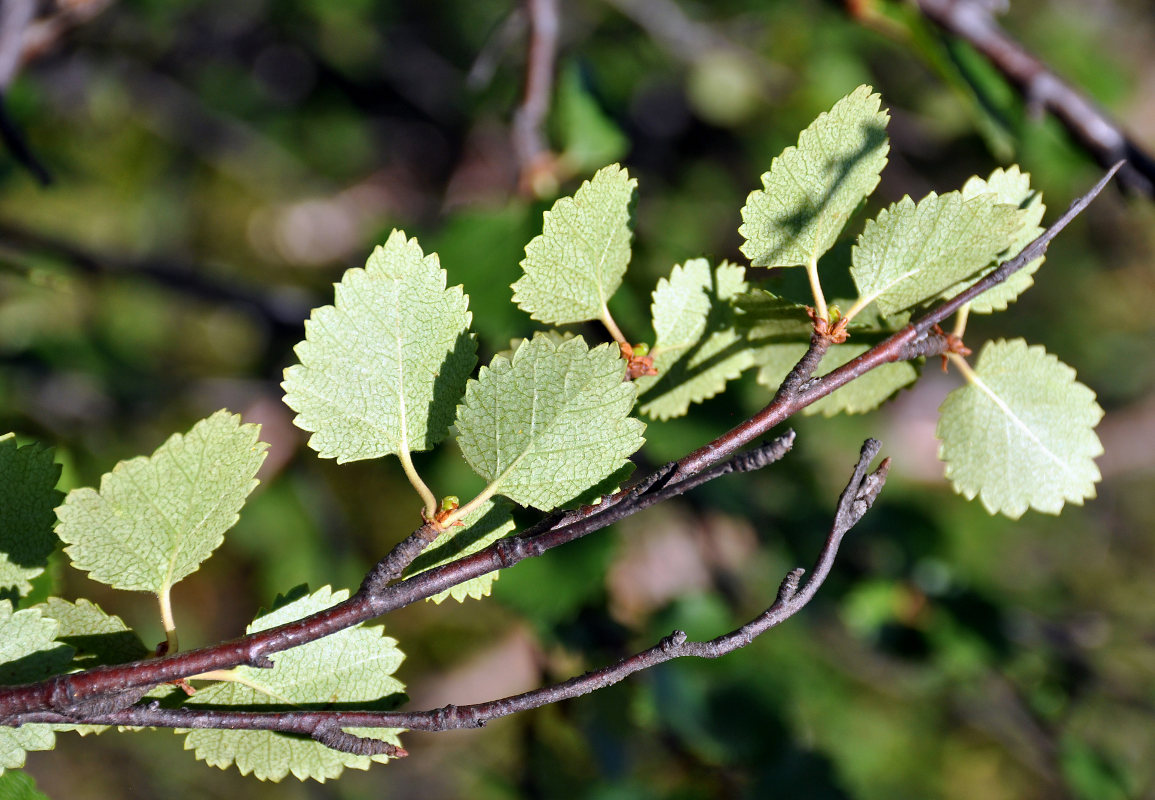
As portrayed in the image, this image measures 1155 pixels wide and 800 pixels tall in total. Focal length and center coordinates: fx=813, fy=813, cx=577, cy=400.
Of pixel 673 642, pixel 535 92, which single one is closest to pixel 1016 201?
pixel 673 642

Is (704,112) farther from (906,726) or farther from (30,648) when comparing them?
(30,648)

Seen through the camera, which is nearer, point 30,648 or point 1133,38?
point 30,648

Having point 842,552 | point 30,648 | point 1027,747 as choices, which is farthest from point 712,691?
point 1027,747

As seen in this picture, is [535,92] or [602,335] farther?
[535,92]

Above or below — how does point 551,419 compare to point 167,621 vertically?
above

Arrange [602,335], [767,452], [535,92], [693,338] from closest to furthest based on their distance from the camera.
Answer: [767,452]
[693,338]
[602,335]
[535,92]

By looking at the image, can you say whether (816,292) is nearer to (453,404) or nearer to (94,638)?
(453,404)

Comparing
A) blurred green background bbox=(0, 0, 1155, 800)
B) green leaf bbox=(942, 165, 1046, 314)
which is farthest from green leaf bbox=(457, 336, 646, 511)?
blurred green background bbox=(0, 0, 1155, 800)
